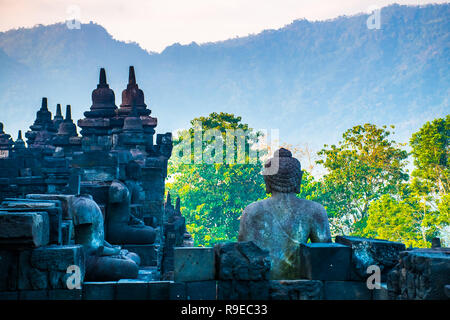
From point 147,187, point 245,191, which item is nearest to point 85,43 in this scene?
point 245,191

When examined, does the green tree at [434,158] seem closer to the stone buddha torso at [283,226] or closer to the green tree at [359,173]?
the green tree at [359,173]

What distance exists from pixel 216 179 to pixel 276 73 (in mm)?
120401

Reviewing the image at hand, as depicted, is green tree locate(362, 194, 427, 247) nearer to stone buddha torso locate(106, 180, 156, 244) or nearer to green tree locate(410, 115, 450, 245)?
green tree locate(410, 115, 450, 245)

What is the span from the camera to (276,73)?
159625 millimetres

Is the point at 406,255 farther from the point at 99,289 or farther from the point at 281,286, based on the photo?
the point at 99,289

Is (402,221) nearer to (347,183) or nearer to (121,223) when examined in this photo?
(347,183)

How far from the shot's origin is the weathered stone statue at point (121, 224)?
1120cm

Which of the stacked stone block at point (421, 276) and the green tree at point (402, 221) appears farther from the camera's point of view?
the green tree at point (402, 221)

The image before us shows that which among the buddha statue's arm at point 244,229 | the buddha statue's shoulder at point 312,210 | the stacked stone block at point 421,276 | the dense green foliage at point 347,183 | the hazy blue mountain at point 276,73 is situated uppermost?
the hazy blue mountain at point 276,73

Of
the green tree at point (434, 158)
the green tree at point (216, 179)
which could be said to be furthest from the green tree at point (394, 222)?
the green tree at point (216, 179)

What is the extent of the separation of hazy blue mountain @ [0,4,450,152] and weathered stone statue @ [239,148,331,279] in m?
114

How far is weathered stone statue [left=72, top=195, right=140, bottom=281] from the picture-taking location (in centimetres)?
708

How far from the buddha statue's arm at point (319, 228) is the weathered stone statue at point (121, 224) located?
5.04 metres
